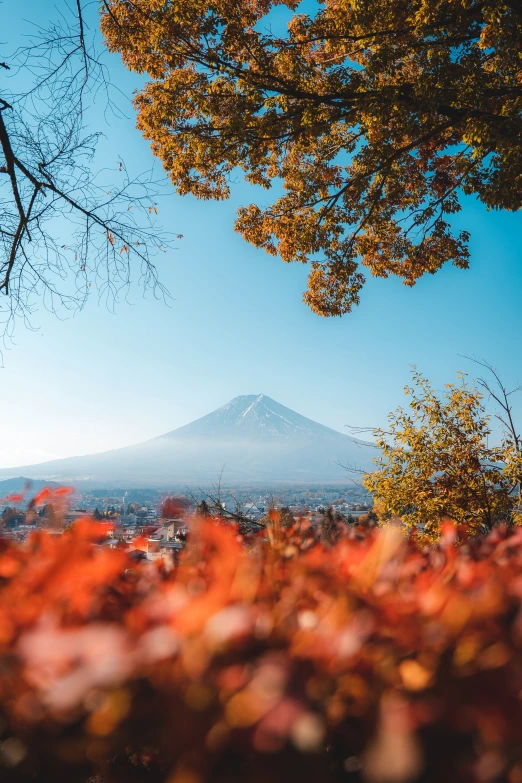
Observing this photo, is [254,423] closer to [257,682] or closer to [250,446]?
[250,446]

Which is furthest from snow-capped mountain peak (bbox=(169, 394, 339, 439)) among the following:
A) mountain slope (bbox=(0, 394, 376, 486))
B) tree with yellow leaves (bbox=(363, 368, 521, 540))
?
tree with yellow leaves (bbox=(363, 368, 521, 540))

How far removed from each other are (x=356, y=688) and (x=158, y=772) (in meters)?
0.49

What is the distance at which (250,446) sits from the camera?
16875cm

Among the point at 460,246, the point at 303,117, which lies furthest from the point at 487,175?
the point at 303,117

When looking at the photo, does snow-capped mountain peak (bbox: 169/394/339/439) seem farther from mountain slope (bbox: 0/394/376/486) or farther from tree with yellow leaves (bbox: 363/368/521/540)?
tree with yellow leaves (bbox: 363/368/521/540)

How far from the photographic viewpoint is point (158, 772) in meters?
0.85

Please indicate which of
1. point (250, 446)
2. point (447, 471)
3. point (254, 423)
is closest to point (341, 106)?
point (447, 471)

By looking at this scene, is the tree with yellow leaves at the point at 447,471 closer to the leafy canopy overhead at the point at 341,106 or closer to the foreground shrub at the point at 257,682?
the leafy canopy overhead at the point at 341,106

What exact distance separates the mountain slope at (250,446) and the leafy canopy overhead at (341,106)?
123640mm

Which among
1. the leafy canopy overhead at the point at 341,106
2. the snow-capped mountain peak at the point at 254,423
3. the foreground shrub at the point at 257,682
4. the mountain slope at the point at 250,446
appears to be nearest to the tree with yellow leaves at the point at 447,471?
the leafy canopy overhead at the point at 341,106

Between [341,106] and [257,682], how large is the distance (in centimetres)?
674

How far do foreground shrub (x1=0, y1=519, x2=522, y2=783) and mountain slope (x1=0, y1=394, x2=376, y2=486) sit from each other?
130 meters

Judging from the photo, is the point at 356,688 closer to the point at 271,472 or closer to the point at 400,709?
the point at 400,709

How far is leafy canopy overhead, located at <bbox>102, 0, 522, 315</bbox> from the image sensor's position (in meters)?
5.12
